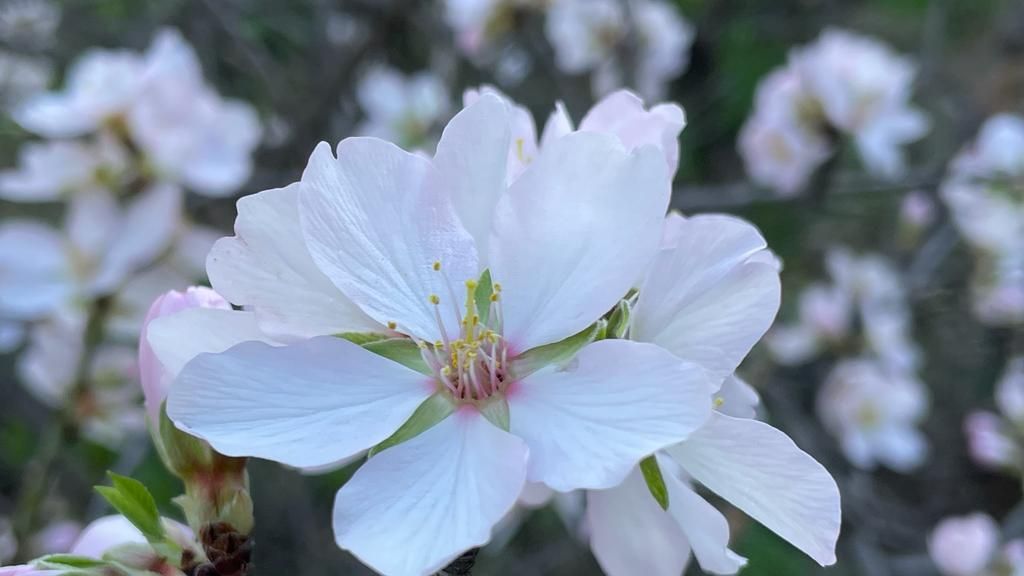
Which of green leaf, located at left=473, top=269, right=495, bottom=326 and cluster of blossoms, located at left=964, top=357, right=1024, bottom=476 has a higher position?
green leaf, located at left=473, top=269, right=495, bottom=326

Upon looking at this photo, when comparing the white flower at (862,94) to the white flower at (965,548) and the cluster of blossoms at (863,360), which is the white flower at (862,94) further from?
the white flower at (965,548)

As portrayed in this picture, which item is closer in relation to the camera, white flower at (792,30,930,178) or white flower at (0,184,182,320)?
white flower at (0,184,182,320)

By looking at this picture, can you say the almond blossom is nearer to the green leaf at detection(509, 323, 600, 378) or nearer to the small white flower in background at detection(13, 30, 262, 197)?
the green leaf at detection(509, 323, 600, 378)

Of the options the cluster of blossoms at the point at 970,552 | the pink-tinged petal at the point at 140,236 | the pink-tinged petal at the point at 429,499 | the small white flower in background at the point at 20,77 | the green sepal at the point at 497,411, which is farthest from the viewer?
the small white flower in background at the point at 20,77

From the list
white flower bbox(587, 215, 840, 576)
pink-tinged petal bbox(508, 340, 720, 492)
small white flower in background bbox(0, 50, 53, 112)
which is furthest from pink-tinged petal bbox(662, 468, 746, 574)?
small white flower in background bbox(0, 50, 53, 112)

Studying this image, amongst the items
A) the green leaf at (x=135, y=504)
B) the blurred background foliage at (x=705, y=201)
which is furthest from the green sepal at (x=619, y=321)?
the blurred background foliage at (x=705, y=201)

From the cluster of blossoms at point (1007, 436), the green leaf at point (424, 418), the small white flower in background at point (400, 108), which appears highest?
the green leaf at point (424, 418)

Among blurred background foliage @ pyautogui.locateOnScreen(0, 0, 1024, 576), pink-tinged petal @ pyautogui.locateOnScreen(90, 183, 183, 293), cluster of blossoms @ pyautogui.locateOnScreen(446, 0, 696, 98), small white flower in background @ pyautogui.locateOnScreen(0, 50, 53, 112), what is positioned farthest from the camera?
small white flower in background @ pyautogui.locateOnScreen(0, 50, 53, 112)
